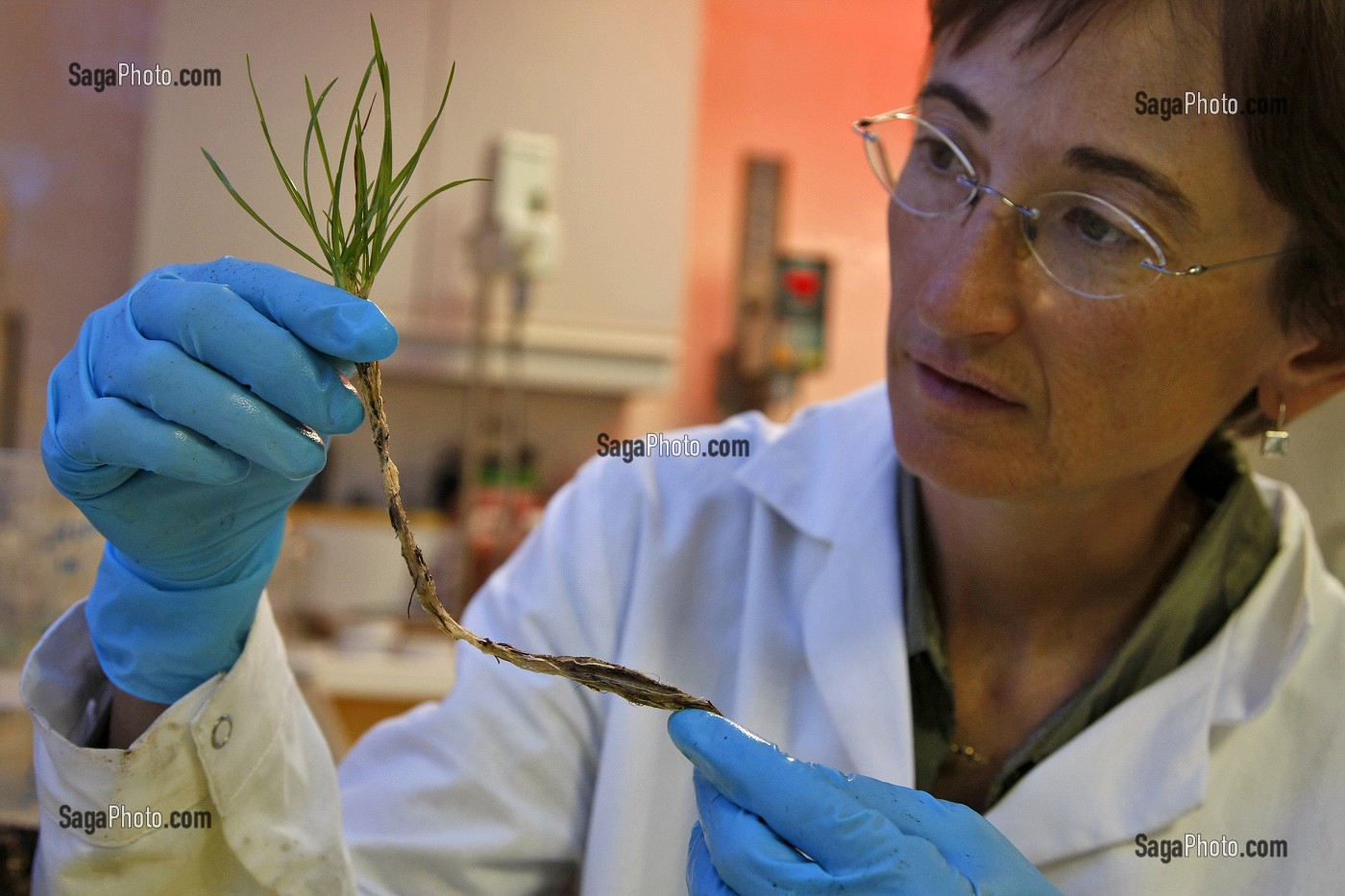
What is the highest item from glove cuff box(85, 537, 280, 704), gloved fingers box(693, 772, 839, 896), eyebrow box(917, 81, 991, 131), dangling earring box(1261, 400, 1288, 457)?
eyebrow box(917, 81, 991, 131)

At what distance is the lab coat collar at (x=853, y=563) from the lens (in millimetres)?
816

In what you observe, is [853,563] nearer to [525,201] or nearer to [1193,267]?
[1193,267]

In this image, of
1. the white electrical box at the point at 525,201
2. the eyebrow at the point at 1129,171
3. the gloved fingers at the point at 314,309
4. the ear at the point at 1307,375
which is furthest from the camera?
the white electrical box at the point at 525,201

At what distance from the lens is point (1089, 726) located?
87cm

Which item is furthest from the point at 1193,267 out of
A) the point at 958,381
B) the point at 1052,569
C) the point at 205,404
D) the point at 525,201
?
the point at 525,201

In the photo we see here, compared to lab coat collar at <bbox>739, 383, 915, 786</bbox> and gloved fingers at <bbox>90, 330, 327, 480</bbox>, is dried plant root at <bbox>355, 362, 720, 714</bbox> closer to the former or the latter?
gloved fingers at <bbox>90, 330, 327, 480</bbox>

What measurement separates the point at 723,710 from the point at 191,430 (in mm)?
463

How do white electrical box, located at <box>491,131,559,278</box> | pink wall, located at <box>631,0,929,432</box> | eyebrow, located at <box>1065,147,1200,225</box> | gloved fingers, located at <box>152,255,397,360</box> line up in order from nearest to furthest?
gloved fingers, located at <box>152,255,397,360</box>
eyebrow, located at <box>1065,147,1200,225</box>
white electrical box, located at <box>491,131,559,278</box>
pink wall, located at <box>631,0,929,432</box>

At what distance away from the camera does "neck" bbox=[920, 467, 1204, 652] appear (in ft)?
2.98

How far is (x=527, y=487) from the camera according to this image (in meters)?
2.13

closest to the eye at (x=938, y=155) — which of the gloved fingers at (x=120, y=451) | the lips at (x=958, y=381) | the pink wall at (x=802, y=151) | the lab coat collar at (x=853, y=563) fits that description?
the lips at (x=958, y=381)

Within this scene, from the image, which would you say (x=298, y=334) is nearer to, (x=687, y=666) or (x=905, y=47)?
(x=687, y=666)

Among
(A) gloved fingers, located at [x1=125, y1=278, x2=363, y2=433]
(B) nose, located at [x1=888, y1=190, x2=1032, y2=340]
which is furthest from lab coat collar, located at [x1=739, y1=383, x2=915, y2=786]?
(A) gloved fingers, located at [x1=125, y1=278, x2=363, y2=433]

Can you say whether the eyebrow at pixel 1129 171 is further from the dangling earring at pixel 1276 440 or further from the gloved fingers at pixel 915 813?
the gloved fingers at pixel 915 813
